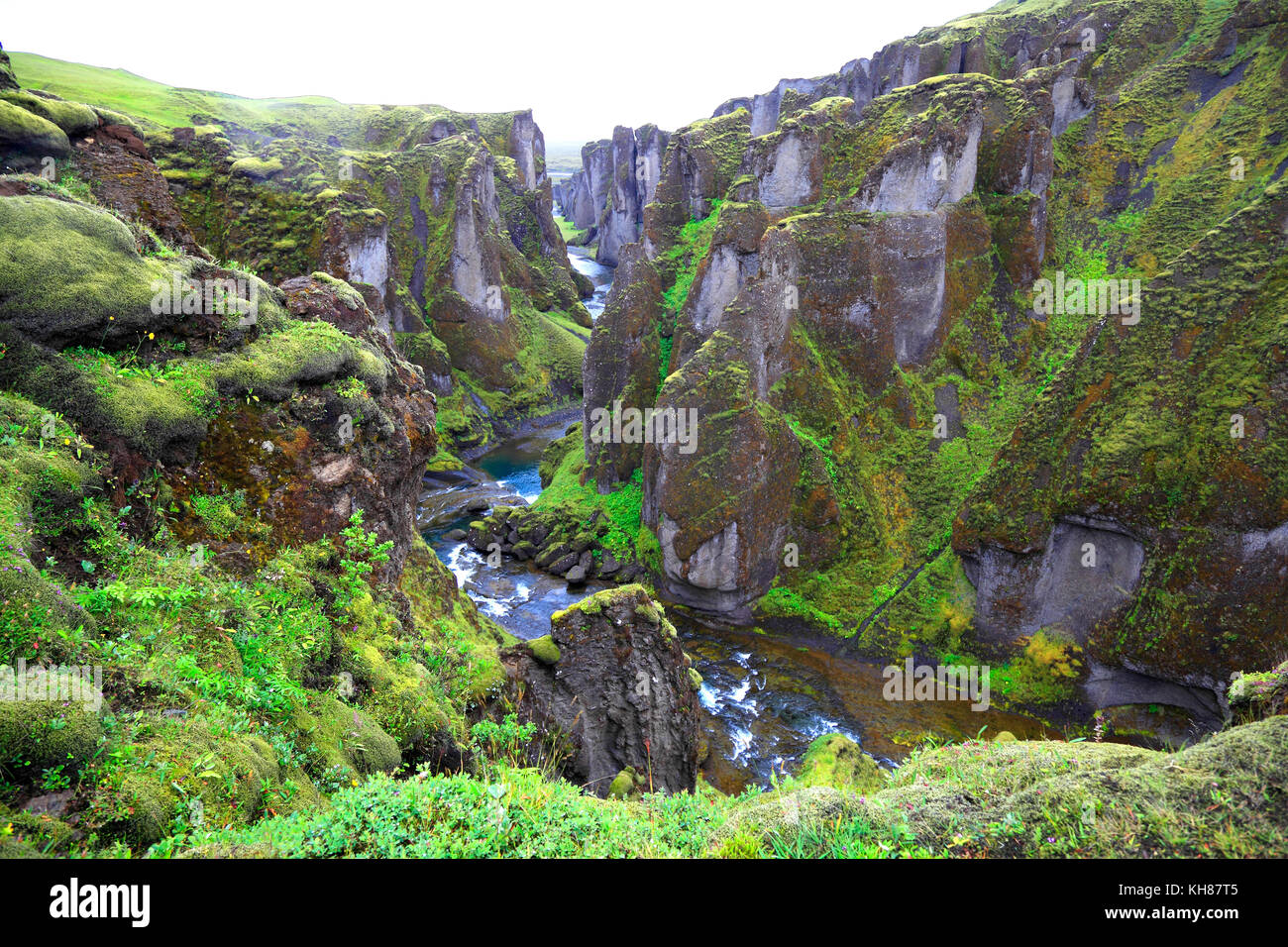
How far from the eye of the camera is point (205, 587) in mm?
8258

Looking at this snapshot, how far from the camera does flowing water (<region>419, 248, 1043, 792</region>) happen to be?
Answer: 23.1 metres

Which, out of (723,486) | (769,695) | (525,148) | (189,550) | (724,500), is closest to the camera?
(189,550)

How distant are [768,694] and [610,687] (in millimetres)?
12025

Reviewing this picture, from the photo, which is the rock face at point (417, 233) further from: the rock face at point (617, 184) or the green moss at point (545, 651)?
the green moss at point (545, 651)

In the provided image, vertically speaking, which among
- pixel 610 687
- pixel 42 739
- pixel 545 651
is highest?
pixel 42 739

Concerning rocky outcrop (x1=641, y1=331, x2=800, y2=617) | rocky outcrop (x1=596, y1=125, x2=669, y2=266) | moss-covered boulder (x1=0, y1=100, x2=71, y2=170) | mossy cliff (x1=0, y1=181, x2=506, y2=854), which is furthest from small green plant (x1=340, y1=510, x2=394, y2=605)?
rocky outcrop (x1=596, y1=125, x2=669, y2=266)

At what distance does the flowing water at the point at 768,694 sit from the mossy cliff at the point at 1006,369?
160cm

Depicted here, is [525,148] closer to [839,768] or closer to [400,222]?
[400,222]

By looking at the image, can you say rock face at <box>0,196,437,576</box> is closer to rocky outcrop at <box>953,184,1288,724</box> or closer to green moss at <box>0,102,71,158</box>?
green moss at <box>0,102,71,158</box>

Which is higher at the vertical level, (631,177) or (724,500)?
(631,177)

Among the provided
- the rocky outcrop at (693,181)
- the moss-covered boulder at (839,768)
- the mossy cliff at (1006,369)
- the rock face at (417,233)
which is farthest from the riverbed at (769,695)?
the rock face at (417,233)

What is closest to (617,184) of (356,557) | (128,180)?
(128,180)

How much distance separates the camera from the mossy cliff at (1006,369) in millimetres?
21500

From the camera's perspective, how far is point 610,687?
54.3 feet
